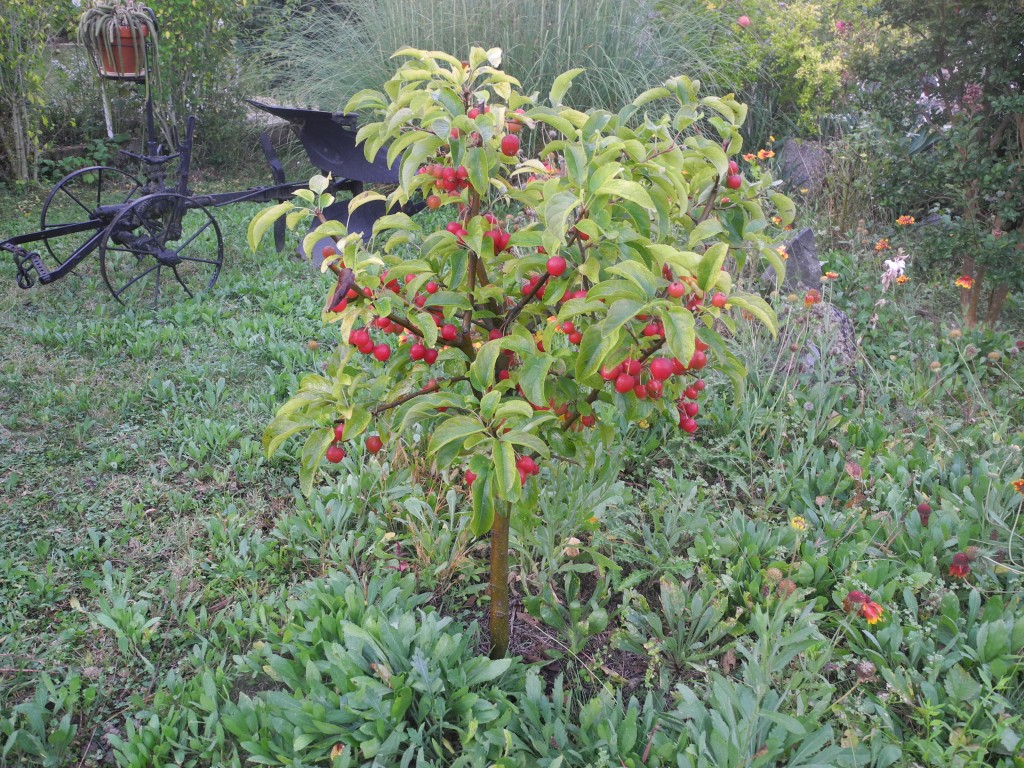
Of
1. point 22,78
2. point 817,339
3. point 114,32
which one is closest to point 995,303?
point 817,339

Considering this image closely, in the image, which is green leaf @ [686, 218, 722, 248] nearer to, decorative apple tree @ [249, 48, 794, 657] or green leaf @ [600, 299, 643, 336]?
decorative apple tree @ [249, 48, 794, 657]

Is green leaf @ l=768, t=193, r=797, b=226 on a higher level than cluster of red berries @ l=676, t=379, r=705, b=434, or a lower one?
higher

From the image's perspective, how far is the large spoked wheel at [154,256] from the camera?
13.4 ft

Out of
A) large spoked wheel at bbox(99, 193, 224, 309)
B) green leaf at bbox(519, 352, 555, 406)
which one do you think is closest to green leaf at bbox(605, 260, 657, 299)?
green leaf at bbox(519, 352, 555, 406)

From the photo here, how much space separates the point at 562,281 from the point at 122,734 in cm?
150

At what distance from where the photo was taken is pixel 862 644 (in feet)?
6.11

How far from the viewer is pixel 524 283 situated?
5.35ft

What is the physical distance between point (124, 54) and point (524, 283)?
4123 mm

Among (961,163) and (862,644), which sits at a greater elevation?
(961,163)

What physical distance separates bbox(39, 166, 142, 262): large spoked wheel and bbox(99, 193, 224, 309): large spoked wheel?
16cm

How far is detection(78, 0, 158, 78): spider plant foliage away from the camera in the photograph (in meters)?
4.39

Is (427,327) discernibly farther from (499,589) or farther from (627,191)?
(499,589)

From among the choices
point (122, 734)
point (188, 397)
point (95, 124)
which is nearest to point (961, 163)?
point (188, 397)

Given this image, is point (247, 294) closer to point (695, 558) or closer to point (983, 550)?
point (695, 558)
